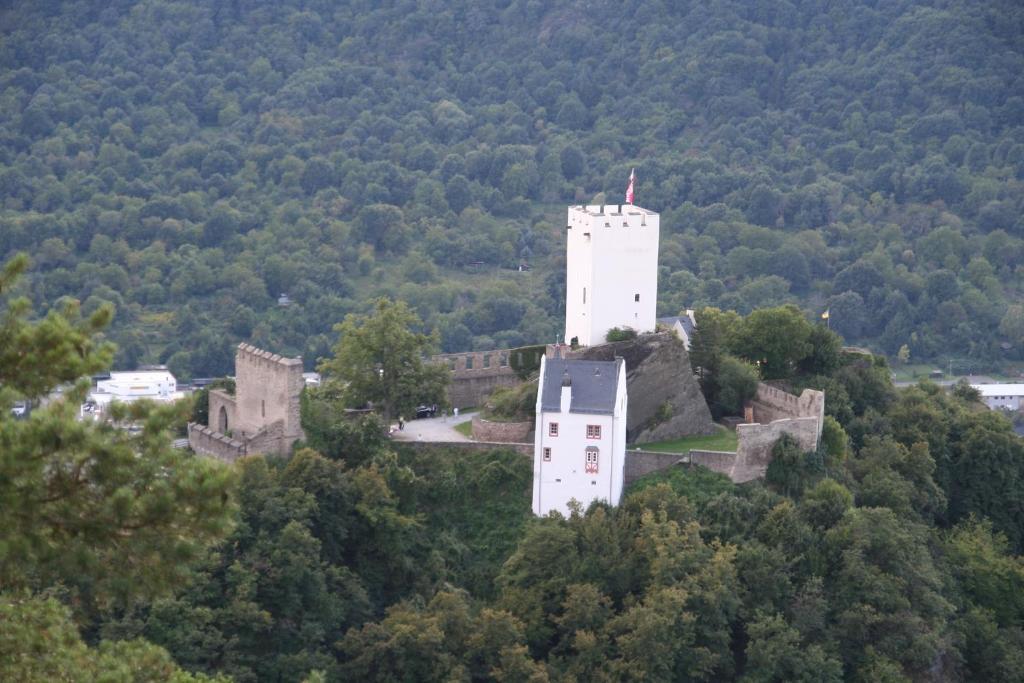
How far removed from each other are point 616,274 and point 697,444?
5316 millimetres

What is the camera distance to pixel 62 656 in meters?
23.8

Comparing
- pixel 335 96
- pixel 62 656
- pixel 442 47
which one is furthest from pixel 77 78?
pixel 62 656

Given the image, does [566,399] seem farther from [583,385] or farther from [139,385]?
[139,385]

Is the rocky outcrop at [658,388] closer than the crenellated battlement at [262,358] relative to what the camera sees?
No

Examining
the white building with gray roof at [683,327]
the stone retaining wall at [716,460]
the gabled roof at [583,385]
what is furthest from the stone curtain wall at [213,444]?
the white building with gray roof at [683,327]

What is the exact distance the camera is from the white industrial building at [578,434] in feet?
154

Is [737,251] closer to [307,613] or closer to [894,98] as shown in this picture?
[894,98]

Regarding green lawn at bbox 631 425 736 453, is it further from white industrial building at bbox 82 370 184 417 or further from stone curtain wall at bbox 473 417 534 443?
white industrial building at bbox 82 370 184 417

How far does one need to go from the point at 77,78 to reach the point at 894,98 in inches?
2150

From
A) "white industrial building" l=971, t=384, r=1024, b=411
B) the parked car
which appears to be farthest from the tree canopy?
"white industrial building" l=971, t=384, r=1024, b=411

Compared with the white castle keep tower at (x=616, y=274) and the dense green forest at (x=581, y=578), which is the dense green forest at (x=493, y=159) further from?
the dense green forest at (x=581, y=578)

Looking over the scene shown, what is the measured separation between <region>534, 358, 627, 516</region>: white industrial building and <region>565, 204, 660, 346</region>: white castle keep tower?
461 cm

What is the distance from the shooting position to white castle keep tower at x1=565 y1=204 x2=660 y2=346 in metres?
52.2

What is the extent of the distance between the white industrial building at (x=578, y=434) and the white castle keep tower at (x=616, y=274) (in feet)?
15.1
